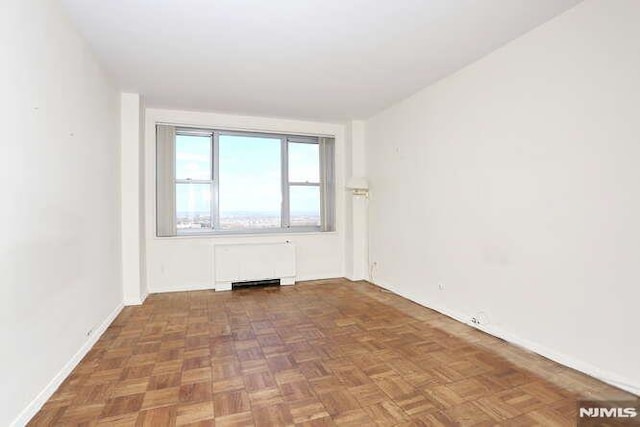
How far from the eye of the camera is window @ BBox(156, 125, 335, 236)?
4.66 meters

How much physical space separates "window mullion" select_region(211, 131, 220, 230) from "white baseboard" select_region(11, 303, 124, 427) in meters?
2.03

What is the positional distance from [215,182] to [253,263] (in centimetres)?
136

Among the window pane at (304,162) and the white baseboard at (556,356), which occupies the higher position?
the window pane at (304,162)

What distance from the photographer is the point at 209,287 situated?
486 cm

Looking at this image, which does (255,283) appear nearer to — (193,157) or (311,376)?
(193,157)

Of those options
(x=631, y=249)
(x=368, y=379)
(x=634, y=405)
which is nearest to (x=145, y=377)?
(x=368, y=379)

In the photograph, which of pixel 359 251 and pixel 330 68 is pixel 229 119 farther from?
pixel 359 251

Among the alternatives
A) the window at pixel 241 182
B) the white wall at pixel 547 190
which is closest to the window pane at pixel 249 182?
the window at pixel 241 182

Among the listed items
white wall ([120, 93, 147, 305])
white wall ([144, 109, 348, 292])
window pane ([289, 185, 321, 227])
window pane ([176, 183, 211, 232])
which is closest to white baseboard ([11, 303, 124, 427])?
white wall ([120, 93, 147, 305])

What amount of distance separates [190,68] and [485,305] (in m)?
3.70

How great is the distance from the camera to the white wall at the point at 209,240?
4.58 meters

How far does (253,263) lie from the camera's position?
16.0 feet

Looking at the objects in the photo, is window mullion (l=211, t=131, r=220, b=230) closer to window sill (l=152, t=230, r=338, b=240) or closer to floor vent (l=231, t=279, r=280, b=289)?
window sill (l=152, t=230, r=338, b=240)

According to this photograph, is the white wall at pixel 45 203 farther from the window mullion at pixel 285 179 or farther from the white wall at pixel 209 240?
the window mullion at pixel 285 179
